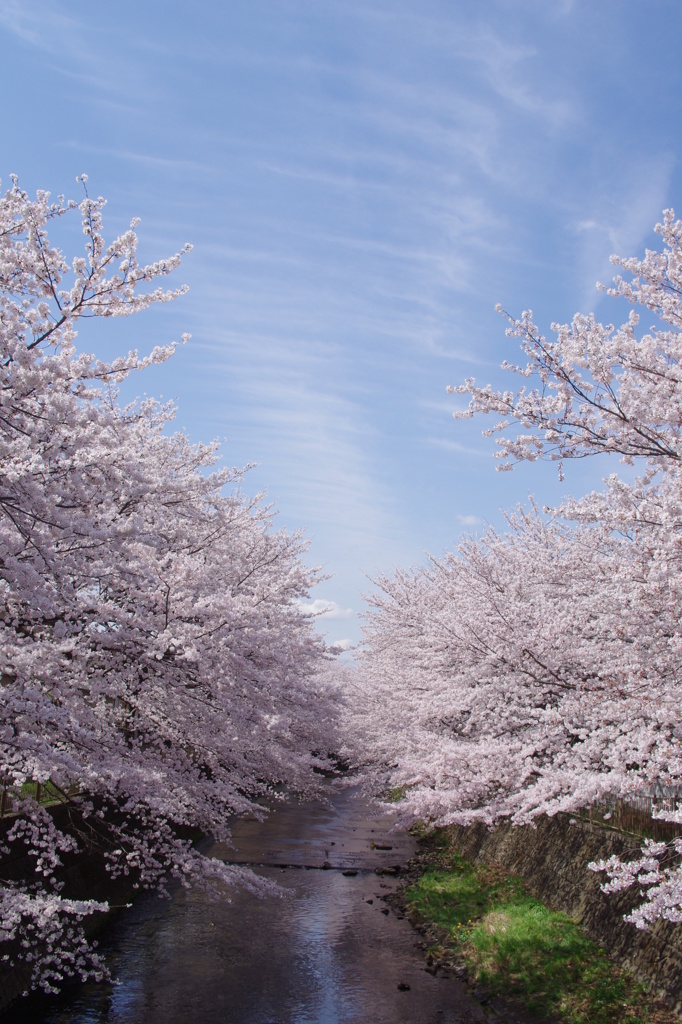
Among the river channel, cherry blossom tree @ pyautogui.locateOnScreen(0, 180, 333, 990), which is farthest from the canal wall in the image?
cherry blossom tree @ pyautogui.locateOnScreen(0, 180, 333, 990)

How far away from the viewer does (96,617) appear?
8.19 m

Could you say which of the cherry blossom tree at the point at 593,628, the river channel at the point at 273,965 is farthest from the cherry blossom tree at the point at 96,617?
the cherry blossom tree at the point at 593,628

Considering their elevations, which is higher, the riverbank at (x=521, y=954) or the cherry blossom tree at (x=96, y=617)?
the cherry blossom tree at (x=96, y=617)

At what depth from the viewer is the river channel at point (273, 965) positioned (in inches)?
404

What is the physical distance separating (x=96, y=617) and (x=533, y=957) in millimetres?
8267

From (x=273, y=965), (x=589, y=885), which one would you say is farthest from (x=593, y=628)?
(x=273, y=965)

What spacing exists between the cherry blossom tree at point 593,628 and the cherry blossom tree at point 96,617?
3.47 m

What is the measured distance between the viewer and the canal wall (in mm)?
9344

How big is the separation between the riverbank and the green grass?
14 mm

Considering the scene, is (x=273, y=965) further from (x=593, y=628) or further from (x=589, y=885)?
(x=593, y=628)

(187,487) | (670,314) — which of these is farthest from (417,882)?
(670,314)

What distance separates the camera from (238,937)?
13.7 meters

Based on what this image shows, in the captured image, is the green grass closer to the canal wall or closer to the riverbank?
the riverbank

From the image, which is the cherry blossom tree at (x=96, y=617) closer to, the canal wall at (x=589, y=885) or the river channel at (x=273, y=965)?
the river channel at (x=273, y=965)
